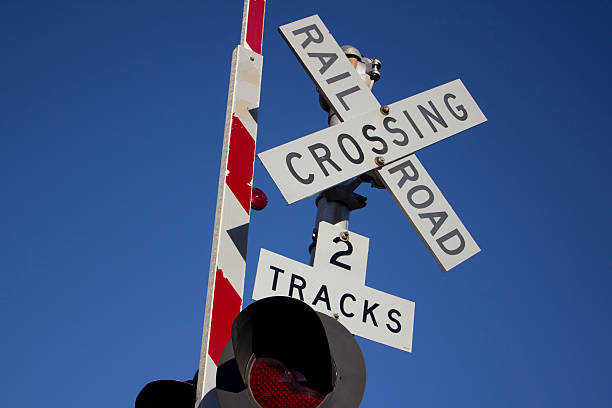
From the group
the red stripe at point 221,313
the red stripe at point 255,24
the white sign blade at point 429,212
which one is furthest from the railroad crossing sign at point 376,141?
the red stripe at point 221,313

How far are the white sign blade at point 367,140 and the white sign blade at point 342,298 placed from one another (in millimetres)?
307

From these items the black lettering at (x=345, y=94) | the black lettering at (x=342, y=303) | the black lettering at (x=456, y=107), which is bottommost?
the black lettering at (x=342, y=303)

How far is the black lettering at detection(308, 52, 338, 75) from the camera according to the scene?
360cm

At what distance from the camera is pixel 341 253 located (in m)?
3.22

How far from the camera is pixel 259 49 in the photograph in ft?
9.90

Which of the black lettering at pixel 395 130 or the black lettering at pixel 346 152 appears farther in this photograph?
the black lettering at pixel 395 130

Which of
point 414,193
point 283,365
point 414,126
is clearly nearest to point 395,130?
point 414,126

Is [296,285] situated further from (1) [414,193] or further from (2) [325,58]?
(2) [325,58]

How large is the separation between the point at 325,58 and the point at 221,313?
5.63ft

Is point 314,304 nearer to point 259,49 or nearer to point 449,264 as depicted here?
point 449,264

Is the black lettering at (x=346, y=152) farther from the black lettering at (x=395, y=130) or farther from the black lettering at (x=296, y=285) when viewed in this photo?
the black lettering at (x=296, y=285)

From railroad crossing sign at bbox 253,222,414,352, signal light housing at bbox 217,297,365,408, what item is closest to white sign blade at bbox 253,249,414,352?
railroad crossing sign at bbox 253,222,414,352

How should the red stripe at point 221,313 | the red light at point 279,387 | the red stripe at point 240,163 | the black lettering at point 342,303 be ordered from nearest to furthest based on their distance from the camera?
the red light at point 279,387 → the red stripe at point 221,313 → the red stripe at point 240,163 → the black lettering at point 342,303

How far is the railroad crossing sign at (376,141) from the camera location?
10.7 ft
